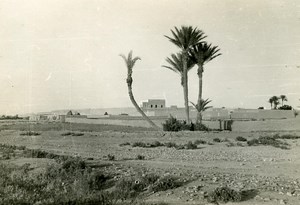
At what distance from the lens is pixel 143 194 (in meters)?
7.59

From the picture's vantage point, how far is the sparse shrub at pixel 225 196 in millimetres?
6844

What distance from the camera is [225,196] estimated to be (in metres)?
6.85

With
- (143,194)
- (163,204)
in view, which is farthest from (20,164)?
(163,204)

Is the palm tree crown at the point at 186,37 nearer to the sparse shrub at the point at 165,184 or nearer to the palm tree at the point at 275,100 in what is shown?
the sparse shrub at the point at 165,184

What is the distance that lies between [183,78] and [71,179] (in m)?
21.5

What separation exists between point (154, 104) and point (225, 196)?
57547mm

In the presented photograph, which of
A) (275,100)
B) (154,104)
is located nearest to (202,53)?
(154,104)

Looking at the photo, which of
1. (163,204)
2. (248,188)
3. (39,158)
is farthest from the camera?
(39,158)

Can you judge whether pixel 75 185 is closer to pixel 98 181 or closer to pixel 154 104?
pixel 98 181

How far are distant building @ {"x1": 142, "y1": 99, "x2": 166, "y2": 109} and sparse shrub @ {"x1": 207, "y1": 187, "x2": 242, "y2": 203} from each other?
55405mm

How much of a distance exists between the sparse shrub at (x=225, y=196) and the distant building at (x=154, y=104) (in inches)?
2181

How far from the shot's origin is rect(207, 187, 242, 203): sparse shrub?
22.5ft

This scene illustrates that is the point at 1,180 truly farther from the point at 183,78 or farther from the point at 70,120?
the point at 70,120

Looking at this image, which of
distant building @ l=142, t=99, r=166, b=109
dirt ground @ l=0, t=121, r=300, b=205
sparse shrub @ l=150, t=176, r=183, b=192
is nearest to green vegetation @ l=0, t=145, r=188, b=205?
sparse shrub @ l=150, t=176, r=183, b=192
